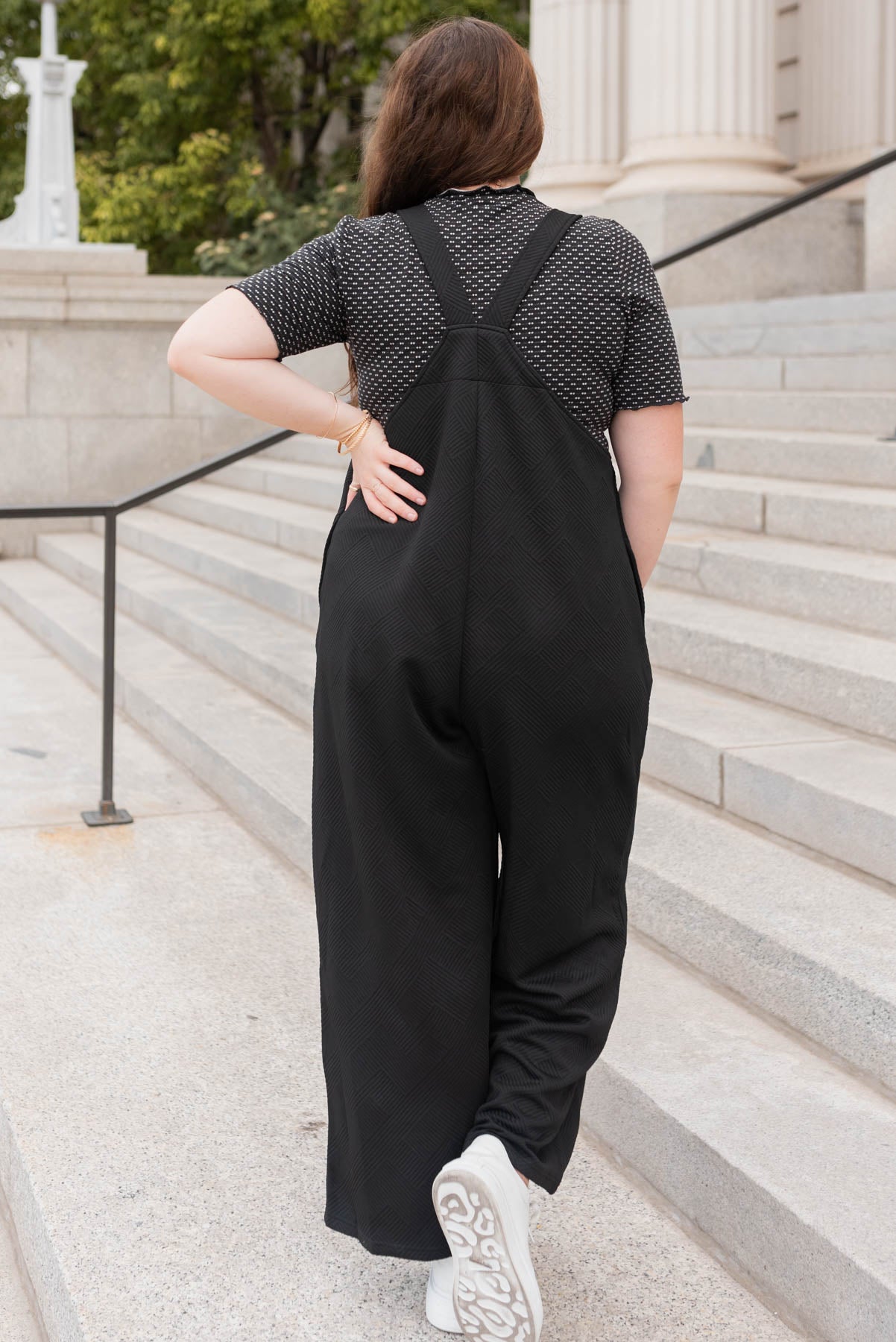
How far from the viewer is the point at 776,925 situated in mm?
3162

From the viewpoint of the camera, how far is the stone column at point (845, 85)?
1025cm

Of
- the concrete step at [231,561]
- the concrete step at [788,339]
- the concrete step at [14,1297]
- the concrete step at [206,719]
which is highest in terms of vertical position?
the concrete step at [788,339]

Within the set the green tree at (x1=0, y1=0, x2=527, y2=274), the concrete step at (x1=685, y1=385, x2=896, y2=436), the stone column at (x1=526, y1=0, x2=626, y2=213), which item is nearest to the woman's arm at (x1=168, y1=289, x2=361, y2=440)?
the concrete step at (x1=685, y1=385, x2=896, y2=436)

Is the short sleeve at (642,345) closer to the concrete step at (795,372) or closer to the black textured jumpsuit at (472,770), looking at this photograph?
the black textured jumpsuit at (472,770)

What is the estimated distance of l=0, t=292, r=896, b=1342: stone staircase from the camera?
2594 mm

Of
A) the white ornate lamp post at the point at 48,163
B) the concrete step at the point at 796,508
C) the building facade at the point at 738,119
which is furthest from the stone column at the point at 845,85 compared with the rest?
the white ornate lamp post at the point at 48,163

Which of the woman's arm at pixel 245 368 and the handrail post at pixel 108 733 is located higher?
the woman's arm at pixel 245 368

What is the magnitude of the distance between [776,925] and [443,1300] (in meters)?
1.14

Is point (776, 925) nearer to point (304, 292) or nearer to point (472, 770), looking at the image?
point (472, 770)

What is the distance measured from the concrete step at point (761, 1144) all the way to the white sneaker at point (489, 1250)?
0.57 metres

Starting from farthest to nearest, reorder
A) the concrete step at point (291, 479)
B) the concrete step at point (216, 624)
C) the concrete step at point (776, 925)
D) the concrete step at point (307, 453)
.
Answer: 1. the concrete step at point (307, 453)
2. the concrete step at point (291, 479)
3. the concrete step at point (216, 624)
4. the concrete step at point (776, 925)

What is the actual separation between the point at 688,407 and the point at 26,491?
526 centimetres

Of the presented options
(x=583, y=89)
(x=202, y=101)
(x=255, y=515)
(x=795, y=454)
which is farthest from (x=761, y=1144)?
(x=202, y=101)

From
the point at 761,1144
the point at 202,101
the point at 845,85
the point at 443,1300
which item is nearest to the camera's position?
the point at 443,1300
